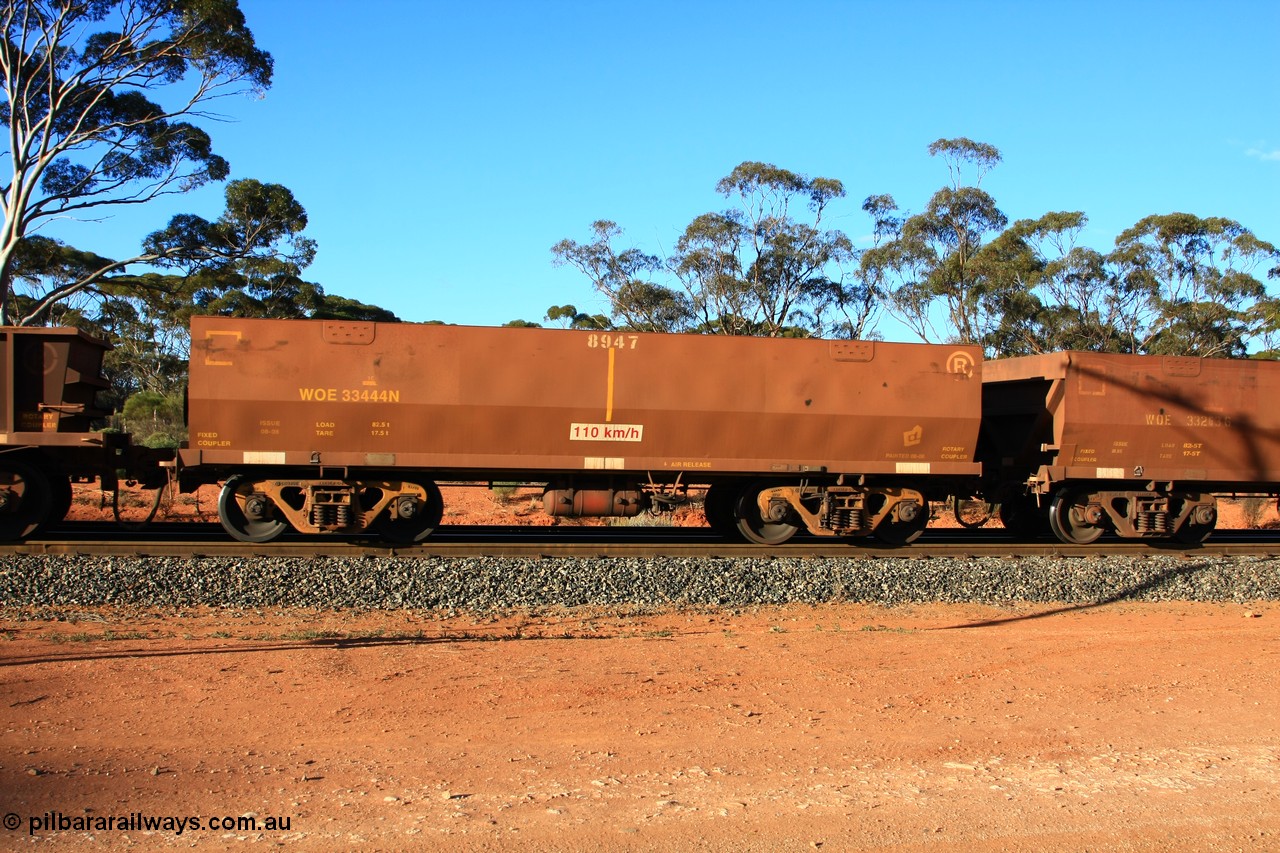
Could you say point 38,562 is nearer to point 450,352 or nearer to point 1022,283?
point 450,352

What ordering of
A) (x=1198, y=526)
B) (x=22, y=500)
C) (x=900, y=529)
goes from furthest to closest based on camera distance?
1. (x=1198, y=526)
2. (x=900, y=529)
3. (x=22, y=500)

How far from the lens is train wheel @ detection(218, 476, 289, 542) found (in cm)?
1191

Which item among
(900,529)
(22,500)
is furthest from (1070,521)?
(22,500)

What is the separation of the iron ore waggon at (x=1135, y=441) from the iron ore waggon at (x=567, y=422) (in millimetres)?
1377

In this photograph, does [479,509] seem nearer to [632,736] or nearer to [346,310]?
[632,736]

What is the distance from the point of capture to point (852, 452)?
12906mm

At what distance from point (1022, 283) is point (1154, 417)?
26.5 m

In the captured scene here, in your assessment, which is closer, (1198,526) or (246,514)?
(246,514)

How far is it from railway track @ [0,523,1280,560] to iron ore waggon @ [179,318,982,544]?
48 centimetres

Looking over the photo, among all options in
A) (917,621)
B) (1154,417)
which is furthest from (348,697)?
(1154,417)

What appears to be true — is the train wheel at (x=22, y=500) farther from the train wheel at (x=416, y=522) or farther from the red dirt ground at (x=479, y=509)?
the red dirt ground at (x=479, y=509)

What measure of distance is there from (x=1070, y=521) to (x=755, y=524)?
188 inches

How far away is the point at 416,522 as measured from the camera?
40.5 feet

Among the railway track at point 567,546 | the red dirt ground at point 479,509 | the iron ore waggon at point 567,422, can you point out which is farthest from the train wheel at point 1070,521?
the red dirt ground at point 479,509
